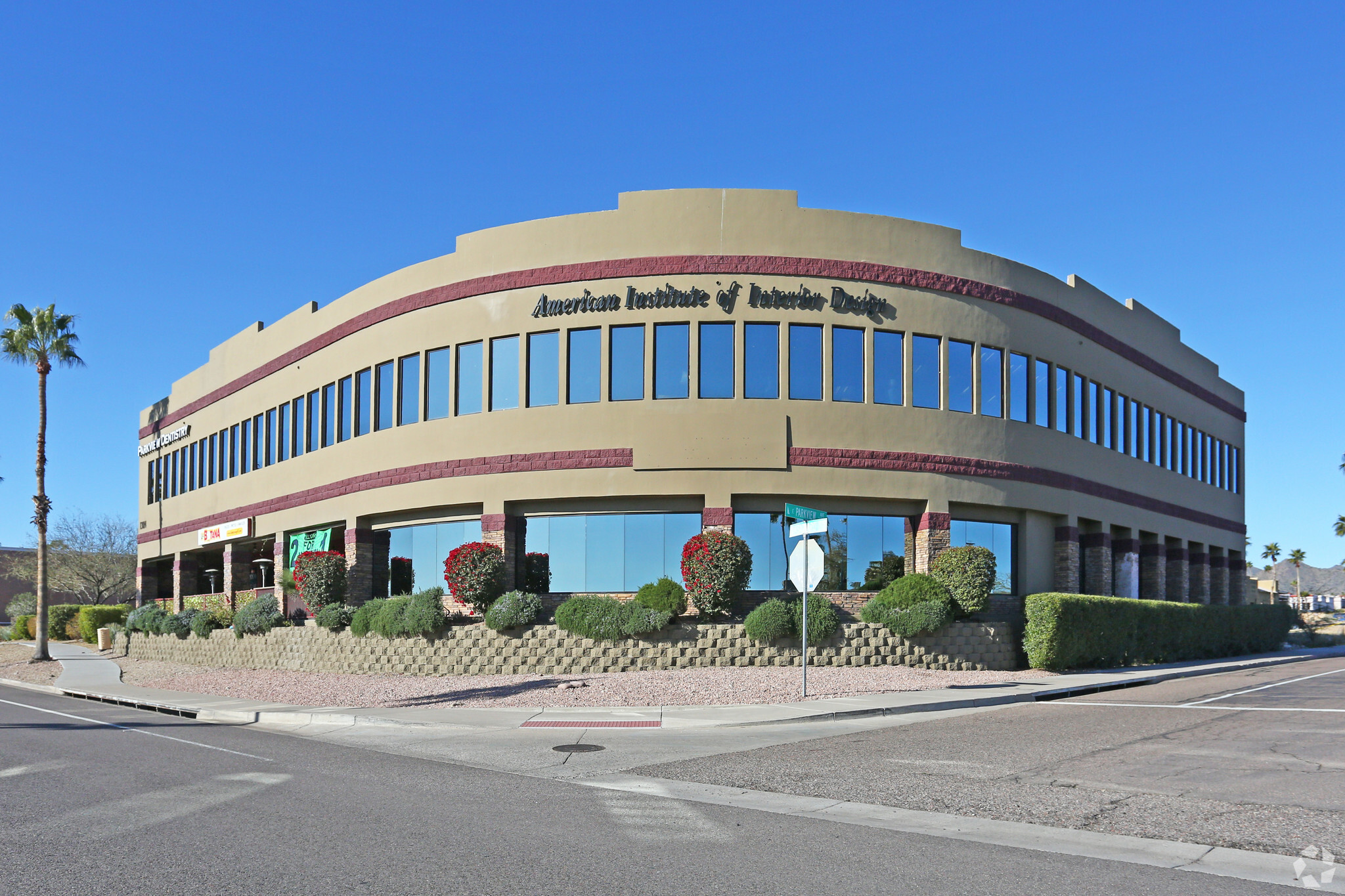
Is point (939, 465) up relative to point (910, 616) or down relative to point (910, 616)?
up

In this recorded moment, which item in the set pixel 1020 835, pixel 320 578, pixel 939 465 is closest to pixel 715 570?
pixel 939 465

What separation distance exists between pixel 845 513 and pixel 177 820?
19763mm

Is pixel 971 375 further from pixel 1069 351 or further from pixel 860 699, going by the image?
pixel 860 699

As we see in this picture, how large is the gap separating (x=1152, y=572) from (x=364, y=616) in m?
26.9

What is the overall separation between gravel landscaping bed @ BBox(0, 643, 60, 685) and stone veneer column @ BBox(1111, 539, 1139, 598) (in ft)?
110

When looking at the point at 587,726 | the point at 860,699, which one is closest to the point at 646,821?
the point at 587,726

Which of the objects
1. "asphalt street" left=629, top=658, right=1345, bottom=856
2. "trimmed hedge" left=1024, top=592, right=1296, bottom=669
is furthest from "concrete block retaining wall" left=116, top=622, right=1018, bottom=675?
"asphalt street" left=629, top=658, right=1345, bottom=856

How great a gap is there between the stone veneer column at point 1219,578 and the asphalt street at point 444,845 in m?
40.6

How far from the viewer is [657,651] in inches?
914

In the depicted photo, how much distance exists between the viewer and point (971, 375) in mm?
27750

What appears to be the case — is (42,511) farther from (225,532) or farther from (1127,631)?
(1127,631)

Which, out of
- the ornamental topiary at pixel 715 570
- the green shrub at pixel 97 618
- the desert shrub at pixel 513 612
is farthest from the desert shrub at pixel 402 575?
the green shrub at pixel 97 618

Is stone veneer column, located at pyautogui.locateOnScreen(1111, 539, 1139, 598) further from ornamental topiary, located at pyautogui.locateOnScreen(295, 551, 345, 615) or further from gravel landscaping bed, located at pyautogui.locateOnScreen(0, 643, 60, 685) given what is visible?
gravel landscaping bed, located at pyautogui.locateOnScreen(0, 643, 60, 685)

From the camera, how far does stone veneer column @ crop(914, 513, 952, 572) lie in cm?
2622
